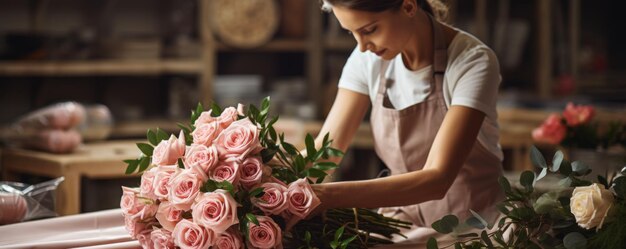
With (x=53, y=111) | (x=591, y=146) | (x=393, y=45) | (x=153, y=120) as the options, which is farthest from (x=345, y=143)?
(x=153, y=120)

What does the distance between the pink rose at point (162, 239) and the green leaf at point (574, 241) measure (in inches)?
29.4

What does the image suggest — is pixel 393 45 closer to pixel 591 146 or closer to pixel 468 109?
pixel 468 109

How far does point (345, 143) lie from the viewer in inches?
102

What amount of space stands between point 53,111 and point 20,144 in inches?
10.3

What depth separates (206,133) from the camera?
189 cm

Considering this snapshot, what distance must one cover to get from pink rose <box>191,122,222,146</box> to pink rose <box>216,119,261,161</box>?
0.02 metres

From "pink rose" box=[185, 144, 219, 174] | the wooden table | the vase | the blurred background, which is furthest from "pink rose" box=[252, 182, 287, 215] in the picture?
the blurred background

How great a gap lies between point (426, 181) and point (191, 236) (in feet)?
2.04

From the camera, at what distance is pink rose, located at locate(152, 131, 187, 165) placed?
6.18 ft

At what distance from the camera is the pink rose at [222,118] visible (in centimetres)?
192

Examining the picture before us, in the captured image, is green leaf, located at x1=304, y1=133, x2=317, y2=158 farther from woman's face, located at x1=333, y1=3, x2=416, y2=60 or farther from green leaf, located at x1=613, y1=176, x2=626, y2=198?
green leaf, located at x1=613, y1=176, x2=626, y2=198

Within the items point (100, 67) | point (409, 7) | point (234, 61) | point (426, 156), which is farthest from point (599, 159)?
point (234, 61)

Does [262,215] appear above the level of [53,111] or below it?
above

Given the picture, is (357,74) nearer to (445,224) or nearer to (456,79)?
(456,79)
